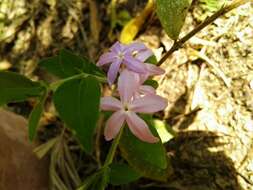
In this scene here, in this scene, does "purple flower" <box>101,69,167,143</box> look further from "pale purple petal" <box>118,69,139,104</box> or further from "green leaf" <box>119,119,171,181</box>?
"green leaf" <box>119,119,171,181</box>

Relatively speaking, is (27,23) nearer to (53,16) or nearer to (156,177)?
(53,16)

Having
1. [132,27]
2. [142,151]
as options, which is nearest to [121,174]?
[142,151]

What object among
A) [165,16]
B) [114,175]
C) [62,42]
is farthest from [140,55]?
[62,42]

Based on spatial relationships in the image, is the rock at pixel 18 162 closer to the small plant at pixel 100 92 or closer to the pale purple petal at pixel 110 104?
the small plant at pixel 100 92

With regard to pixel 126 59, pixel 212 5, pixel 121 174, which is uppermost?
pixel 126 59

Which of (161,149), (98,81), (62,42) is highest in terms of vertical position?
(98,81)

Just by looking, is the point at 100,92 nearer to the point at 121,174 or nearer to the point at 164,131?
the point at 121,174

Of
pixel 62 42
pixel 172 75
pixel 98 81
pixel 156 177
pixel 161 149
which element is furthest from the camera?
pixel 62 42
